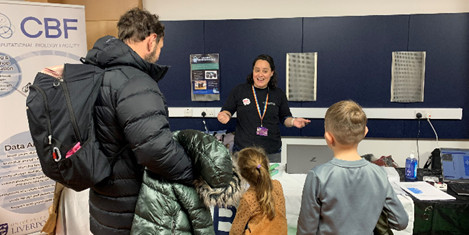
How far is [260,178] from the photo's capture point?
Result: 5.57 ft

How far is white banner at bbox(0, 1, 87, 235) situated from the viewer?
8.57 feet

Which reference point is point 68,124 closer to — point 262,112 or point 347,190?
point 347,190

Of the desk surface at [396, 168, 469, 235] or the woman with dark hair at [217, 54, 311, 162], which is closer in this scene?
the desk surface at [396, 168, 469, 235]

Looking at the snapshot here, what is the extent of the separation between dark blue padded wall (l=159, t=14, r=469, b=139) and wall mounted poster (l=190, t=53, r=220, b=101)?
2.9 inches

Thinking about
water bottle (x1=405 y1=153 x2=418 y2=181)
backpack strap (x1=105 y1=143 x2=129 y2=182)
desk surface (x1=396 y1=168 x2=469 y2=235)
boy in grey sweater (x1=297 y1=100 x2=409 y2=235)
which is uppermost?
backpack strap (x1=105 y1=143 x2=129 y2=182)

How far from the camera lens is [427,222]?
2.09 meters

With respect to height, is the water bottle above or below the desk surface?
above

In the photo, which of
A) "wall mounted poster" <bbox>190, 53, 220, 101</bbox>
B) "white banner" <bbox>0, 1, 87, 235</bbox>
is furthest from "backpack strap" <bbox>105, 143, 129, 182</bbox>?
"wall mounted poster" <bbox>190, 53, 220, 101</bbox>

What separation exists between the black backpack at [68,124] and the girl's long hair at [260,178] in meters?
0.83

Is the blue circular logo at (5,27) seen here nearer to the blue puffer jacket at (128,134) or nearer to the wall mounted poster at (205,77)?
the wall mounted poster at (205,77)

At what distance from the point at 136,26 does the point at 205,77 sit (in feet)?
9.25

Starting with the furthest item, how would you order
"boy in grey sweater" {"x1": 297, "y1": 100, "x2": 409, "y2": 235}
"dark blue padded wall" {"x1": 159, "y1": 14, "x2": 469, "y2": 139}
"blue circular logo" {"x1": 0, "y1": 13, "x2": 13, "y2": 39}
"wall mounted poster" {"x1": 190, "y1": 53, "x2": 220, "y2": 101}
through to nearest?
"wall mounted poster" {"x1": 190, "y1": 53, "x2": 220, "y2": 101} → "dark blue padded wall" {"x1": 159, "y1": 14, "x2": 469, "y2": 139} → "blue circular logo" {"x1": 0, "y1": 13, "x2": 13, "y2": 39} → "boy in grey sweater" {"x1": 297, "y1": 100, "x2": 409, "y2": 235}

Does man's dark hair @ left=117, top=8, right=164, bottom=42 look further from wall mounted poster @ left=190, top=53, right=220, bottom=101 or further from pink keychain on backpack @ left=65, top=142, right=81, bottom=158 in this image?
wall mounted poster @ left=190, top=53, right=220, bottom=101

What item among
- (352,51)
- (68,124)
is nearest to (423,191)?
(352,51)
